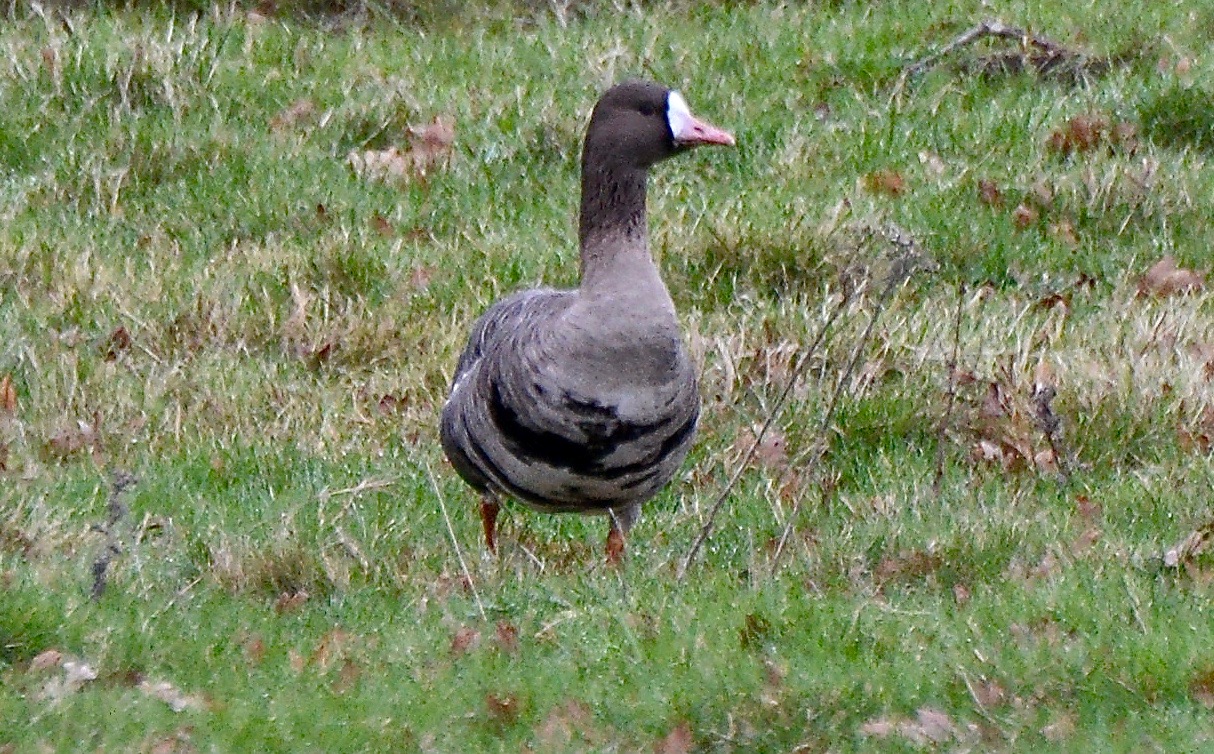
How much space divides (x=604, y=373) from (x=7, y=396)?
3.15 metres

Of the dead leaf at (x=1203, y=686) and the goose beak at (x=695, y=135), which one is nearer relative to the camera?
the dead leaf at (x=1203, y=686)

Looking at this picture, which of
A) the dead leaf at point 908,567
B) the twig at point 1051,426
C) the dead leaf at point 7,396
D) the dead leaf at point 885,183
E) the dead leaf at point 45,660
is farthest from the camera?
the dead leaf at point 885,183

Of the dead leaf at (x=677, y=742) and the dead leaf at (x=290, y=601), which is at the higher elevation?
the dead leaf at (x=677, y=742)

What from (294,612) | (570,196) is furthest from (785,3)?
(294,612)

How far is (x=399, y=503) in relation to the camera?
278 inches

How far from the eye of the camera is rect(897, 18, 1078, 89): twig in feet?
35.5

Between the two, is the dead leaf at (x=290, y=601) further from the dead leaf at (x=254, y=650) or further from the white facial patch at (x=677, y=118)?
the white facial patch at (x=677, y=118)

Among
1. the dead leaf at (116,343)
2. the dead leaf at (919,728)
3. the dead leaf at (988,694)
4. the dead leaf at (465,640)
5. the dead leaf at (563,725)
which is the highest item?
the dead leaf at (988,694)

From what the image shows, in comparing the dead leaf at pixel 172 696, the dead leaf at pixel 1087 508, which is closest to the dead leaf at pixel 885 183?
the dead leaf at pixel 1087 508

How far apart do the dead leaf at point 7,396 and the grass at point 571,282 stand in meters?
0.03

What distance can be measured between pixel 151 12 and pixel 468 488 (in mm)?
5720

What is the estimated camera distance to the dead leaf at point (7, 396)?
795 centimetres

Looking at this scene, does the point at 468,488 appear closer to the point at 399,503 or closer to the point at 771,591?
the point at 399,503

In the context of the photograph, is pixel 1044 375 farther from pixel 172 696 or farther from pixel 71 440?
pixel 172 696
